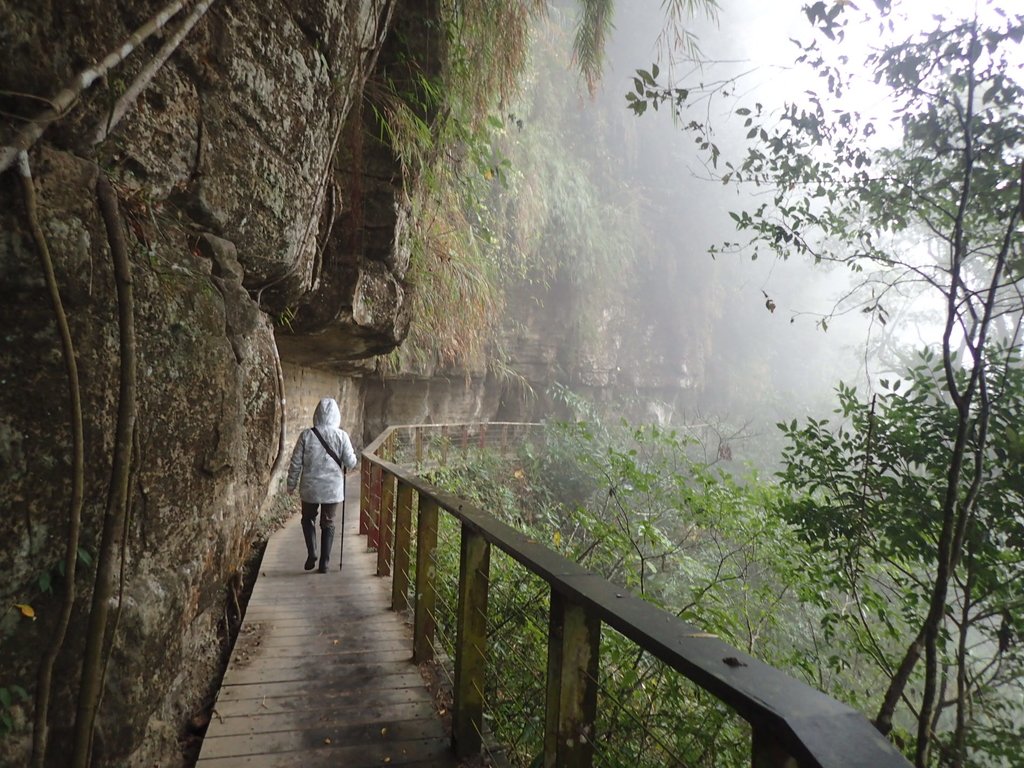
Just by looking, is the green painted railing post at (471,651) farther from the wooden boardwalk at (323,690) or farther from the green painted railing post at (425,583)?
the green painted railing post at (425,583)

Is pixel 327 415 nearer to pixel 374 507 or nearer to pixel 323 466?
pixel 323 466

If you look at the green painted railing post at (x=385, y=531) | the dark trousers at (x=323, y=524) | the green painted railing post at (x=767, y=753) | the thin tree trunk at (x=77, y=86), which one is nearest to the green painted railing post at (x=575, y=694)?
the green painted railing post at (x=767, y=753)

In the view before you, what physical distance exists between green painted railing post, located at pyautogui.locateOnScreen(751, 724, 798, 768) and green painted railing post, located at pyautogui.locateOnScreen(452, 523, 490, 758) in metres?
1.53

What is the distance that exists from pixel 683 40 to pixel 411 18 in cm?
254

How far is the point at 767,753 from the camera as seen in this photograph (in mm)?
851

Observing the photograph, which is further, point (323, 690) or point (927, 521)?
point (927, 521)

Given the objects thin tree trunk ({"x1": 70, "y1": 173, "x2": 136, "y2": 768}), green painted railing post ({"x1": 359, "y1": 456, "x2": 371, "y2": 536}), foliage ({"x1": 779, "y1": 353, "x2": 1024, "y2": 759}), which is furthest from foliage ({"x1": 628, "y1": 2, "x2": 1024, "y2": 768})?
green painted railing post ({"x1": 359, "y1": 456, "x2": 371, "y2": 536})

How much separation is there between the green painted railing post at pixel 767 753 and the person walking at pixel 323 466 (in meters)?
4.45

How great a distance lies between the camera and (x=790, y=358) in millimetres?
35469

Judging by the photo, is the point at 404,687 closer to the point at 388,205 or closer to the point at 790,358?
the point at 388,205

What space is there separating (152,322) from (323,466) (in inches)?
123

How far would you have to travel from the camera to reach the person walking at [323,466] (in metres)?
4.89

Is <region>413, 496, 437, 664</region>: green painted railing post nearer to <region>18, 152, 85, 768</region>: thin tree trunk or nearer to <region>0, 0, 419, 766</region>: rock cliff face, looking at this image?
<region>0, 0, 419, 766</region>: rock cliff face

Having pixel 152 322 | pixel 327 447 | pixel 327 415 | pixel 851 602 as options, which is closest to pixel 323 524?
pixel 327 447
